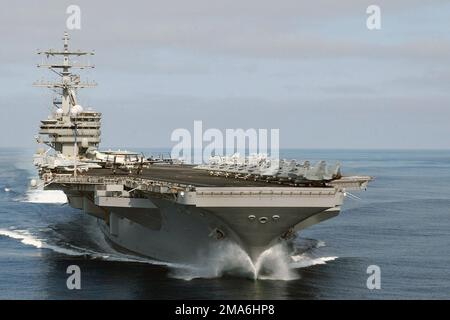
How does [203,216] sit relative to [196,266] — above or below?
above

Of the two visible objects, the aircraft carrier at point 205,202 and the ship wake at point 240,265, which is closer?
the aircraft carrier at point 205,202

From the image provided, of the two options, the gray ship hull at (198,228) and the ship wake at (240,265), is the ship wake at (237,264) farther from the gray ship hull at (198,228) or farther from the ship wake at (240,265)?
the gray ship hull at (198,228)

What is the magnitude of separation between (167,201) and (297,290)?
19.8 feet

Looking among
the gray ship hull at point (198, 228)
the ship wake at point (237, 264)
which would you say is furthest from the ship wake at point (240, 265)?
the gray ship hull at point (198, 228)

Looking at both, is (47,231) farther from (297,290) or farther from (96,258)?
(297,290)

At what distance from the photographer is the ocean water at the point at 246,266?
27.4 meters

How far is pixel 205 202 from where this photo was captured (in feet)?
84.8

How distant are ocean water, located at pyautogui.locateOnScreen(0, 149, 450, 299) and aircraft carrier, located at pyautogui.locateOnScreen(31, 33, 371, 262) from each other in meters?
0.92

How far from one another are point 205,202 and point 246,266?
3729mm

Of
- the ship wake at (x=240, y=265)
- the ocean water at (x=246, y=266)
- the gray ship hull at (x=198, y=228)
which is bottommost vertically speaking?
the ocean water at (x=246, y=266)

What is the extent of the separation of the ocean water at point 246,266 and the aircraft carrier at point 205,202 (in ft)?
3.02

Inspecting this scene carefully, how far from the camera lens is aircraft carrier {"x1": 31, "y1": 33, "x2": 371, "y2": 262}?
26.0m
